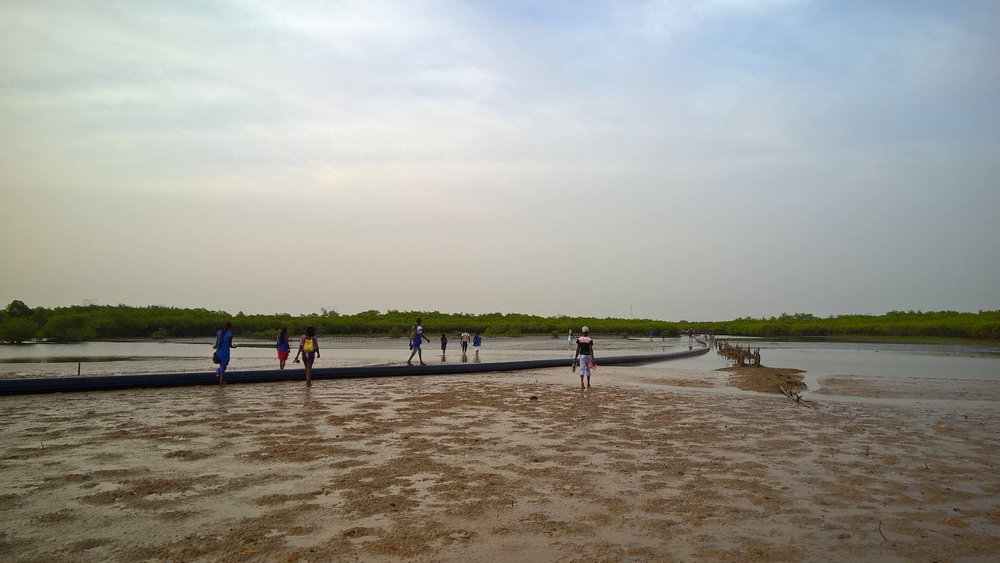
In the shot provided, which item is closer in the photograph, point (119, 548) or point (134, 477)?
point (119, 548)

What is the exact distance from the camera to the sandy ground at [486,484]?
5570 millimetres

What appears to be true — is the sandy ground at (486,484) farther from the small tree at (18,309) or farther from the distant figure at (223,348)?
the small tree at (18,309)

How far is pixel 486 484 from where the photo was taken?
759 centimetres

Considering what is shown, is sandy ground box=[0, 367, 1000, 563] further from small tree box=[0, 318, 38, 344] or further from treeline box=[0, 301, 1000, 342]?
treeline box=[0, 301, 1000, 342]

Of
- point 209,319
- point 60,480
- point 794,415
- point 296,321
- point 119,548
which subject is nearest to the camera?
point 119,548

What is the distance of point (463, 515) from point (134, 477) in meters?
4.15

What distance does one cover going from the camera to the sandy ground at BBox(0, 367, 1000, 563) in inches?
219

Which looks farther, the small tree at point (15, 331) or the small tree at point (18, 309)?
the small tree at point (18, 309)

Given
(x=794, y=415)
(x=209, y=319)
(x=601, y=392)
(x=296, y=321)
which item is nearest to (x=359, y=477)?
(x=794, y=415)

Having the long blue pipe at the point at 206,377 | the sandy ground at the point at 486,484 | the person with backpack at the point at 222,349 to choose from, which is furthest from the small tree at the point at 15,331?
the sandy ground at the point at 486,484

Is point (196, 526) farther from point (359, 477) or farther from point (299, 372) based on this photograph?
point (299, 372)

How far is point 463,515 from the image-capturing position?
639 cm

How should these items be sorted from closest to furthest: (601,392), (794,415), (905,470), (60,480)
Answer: (60,480)
(905,470)
(794,415)
(601,392)

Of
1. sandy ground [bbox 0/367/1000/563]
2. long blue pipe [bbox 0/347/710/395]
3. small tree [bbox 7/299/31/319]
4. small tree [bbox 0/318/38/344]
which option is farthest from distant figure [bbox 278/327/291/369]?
small tree [bbox 7/299/31/319]
